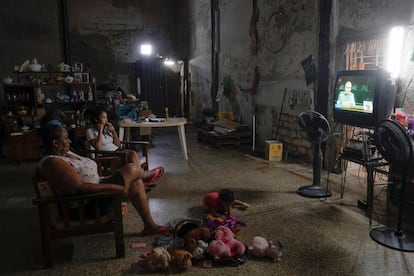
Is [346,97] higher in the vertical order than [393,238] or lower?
higher

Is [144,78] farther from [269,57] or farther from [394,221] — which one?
[394,221]

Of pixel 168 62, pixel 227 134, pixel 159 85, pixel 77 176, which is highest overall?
pixel 168 62

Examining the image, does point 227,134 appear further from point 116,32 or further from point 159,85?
point 116,32

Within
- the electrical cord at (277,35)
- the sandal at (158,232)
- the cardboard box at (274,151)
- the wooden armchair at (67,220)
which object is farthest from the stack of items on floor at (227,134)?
the wooden armchair at (67,220)

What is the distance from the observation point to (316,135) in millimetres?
4059

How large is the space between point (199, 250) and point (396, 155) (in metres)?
1.72

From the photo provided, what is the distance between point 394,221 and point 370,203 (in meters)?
0.30

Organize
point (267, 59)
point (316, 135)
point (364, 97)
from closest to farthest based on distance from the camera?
point (364, 97), point (316, 135), point (267, 59)

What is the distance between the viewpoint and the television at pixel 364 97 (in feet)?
11.5

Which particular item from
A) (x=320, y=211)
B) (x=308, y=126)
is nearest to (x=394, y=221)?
(x=320, y=211)

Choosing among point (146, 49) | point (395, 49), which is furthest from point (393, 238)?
point (146, 49)

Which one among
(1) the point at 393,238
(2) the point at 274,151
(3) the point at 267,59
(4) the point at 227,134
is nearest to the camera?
(1) the point at 393,238

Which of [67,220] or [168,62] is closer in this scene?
[67,220]

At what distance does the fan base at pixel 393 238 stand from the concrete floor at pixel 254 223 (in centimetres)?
7
